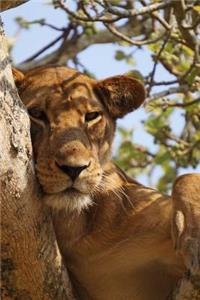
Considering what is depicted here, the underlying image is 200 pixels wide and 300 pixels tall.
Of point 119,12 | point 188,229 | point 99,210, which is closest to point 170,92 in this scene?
point 119,12

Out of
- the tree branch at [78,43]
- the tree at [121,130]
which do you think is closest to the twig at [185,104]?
the tree at [121,130]

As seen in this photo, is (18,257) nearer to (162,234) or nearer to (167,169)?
Answer: (162,234)

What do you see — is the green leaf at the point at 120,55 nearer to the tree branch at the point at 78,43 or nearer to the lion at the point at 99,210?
the tree branch at the point at 78,43

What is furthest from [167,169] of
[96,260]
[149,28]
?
[96,260]

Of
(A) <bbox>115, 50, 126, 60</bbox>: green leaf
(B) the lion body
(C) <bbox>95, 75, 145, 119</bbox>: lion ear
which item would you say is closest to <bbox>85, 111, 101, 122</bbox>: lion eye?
(C) <bbox>95, 75, 145, 119</bbox>: lion ear

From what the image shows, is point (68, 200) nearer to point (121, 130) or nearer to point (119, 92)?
point (119, 92)

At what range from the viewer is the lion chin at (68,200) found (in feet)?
18.9

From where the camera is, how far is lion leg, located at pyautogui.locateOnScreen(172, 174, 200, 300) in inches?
209

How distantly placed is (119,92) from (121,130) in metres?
4.82

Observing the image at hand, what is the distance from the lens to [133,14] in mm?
7371

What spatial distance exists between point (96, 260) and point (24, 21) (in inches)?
167

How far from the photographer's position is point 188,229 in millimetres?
5586

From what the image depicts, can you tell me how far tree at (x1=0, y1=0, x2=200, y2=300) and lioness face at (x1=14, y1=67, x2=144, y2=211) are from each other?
0.28m

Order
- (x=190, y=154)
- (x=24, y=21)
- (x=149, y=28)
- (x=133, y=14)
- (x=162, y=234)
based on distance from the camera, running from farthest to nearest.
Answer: (x=24, y=21), (x=149, y=28), (x=190, y=154), (x=133, y=14), (x=162, y=234)
